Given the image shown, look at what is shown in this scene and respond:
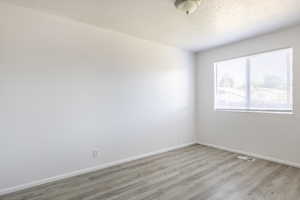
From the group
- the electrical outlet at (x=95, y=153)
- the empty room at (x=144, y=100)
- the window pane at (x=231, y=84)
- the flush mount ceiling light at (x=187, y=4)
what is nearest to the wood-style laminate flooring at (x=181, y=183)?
the empty room at (x=144, y=100)

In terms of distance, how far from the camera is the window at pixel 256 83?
304 cm

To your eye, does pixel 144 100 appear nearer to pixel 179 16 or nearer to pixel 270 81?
pixel 179 16

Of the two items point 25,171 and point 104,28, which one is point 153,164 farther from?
point 104,28

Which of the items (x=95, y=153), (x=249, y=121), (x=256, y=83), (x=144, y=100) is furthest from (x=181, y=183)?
(x=256, y=83)

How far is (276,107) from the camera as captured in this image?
124 inches

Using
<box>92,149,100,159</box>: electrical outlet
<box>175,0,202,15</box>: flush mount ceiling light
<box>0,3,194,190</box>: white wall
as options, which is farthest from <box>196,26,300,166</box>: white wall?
<box>92,149,100,159</box>: electrical outlet

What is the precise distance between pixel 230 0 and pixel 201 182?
2.50m

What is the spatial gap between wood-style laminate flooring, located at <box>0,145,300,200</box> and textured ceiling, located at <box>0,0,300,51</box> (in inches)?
96.1

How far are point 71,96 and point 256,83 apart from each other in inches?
140

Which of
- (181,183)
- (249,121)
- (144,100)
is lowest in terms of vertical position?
(181,183)

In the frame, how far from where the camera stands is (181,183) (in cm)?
238

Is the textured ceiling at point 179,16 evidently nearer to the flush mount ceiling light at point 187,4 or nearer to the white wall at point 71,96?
the flush mount ceiling light at point 187,4

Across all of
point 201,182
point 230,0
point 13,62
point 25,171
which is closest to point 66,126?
point 25,171

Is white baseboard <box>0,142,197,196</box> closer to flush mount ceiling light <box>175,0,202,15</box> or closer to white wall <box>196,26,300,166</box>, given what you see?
white wall <box>196,26,300,166</box>
